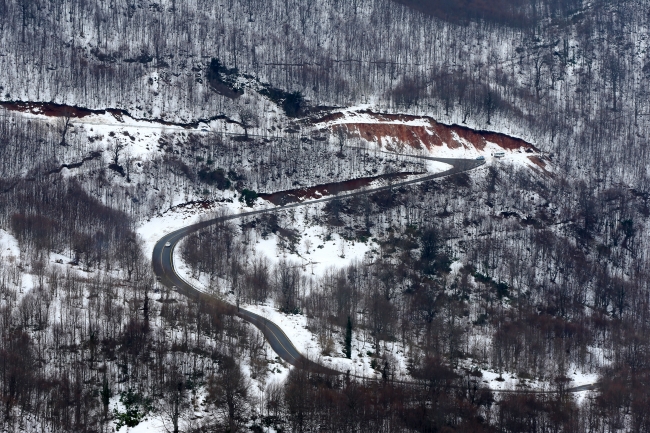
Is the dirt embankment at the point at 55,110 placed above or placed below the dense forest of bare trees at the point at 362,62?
below

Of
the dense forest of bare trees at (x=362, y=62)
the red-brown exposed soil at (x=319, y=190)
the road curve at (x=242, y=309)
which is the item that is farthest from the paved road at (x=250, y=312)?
the dense forest of bare trees at (x=362, y=62)

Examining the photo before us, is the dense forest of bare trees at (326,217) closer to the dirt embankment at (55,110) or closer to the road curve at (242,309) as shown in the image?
the dirt embankment at (55,110)

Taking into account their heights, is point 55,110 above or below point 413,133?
above

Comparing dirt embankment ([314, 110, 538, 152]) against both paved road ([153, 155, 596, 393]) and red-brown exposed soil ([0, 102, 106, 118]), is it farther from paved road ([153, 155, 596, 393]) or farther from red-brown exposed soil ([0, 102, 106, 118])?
red-brown exposed soil ([0, 102, 106, 118])

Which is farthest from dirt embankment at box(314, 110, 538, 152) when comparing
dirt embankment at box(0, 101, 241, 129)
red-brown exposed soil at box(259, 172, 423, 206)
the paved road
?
dirt embankment at box(0, 101, 241, 129)

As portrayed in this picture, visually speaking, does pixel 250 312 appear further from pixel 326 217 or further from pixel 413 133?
pixel 413 133

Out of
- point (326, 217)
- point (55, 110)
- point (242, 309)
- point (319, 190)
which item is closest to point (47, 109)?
point (55, 110)
